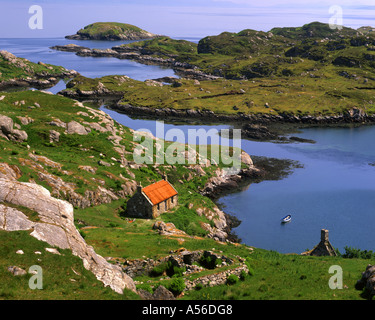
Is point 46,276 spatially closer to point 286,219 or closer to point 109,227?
point 109,227

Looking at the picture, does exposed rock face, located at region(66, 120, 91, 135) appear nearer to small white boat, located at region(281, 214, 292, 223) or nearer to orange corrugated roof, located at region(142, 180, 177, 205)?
orange corrugated roof, located at region(142, 180, 177, 205)

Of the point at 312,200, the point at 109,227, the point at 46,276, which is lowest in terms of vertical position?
the point at 312,200

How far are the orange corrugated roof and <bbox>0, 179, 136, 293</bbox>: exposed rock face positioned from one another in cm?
2907

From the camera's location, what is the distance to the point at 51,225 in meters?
29.2

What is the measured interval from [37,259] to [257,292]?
18.7 m

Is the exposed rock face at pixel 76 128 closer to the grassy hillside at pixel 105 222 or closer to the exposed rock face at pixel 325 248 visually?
the grassy hillside at pixel 105 222

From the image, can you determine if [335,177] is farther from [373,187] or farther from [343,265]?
[343,265]

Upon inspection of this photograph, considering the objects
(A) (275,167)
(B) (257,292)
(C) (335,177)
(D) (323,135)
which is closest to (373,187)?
(C) (335,177)

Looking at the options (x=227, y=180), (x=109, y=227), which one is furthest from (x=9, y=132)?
(x=227, y=180)

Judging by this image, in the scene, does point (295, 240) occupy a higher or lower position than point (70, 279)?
lower

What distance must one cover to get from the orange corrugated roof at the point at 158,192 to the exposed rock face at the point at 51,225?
29067 mm

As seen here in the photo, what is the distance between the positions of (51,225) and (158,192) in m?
35.2

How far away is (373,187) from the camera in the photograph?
10525 centimetres

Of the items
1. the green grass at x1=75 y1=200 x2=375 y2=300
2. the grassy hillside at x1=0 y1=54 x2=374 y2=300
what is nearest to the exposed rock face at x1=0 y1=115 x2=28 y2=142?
the grassy hillside at x1=0 y1=54 x2=374 y2=300
